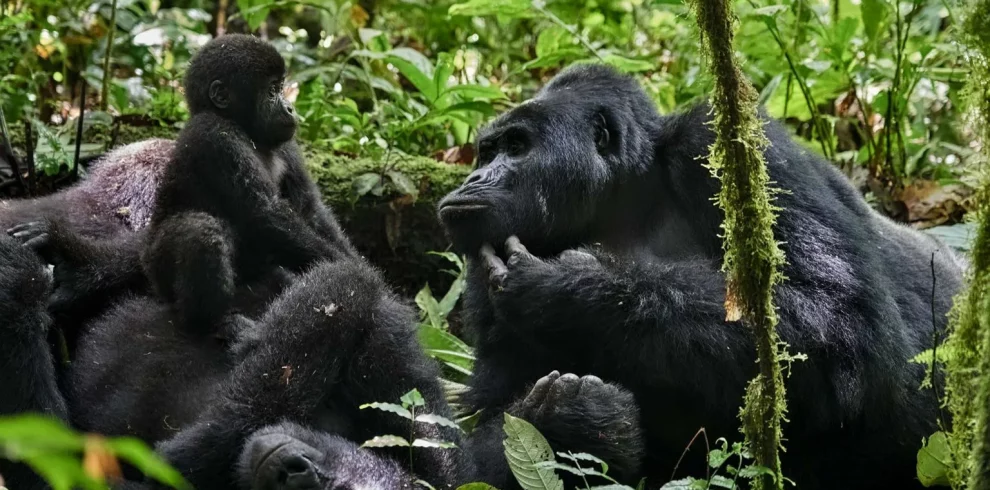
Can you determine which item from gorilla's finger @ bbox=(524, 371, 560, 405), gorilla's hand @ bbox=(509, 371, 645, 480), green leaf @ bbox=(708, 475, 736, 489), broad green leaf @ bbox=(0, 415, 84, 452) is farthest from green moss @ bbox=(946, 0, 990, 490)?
broad green leaf @ bbox=(0, 415, 84, 452)

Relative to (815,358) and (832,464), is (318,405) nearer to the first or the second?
(815,358)

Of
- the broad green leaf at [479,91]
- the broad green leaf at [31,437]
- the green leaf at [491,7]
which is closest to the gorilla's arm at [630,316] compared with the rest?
the broad green leaf at [479,91]

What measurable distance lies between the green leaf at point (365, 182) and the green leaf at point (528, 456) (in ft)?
7.69

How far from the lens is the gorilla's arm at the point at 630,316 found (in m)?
3.29

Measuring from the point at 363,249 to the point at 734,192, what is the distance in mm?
2941

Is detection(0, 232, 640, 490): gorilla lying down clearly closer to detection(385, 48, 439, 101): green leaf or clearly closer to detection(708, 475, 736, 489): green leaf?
detection(708, 475, 736, 489): green leaf

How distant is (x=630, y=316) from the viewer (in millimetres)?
3330

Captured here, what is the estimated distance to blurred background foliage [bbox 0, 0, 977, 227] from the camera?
537 centimetres

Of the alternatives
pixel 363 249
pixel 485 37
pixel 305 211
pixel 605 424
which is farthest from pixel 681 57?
pixel 605 424

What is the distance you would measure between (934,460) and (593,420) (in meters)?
1.01

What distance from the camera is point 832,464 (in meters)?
3.55

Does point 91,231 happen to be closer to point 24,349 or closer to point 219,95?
point 219,95

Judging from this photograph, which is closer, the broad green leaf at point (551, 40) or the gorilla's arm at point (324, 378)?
the gorilla's arm at point (324, 378)

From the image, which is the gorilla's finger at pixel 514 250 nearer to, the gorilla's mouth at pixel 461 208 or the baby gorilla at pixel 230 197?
the gorilla's mouth at pixel 461 208
